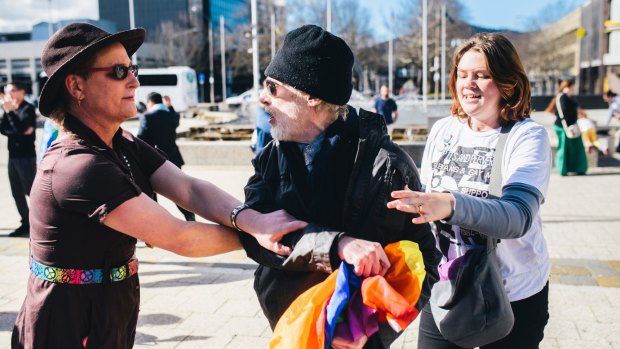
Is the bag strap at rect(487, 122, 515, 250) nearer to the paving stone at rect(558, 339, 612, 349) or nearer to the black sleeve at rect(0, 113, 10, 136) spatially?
the paving stone at rect(558, 339, 612, 349)

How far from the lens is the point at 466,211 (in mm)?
1809

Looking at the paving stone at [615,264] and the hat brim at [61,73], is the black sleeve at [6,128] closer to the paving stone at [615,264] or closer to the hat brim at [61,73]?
the hat brim at [61,73]

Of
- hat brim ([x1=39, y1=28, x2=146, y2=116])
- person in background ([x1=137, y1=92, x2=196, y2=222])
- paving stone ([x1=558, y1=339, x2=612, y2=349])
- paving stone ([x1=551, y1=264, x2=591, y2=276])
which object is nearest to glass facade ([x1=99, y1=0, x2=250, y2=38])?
person in background ([x1=137, y1=92, x2=196, y2=222])

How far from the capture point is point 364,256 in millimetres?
1582

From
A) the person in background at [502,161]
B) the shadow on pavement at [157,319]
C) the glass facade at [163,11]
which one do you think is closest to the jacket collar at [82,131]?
the person in background at [502,161]

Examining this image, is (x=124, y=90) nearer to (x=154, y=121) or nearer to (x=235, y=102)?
(x=154, y=121)

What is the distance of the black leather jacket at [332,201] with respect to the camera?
1721 mm

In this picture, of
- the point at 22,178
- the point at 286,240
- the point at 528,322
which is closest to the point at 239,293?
the point at 528,322

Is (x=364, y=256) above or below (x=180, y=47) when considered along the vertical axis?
below

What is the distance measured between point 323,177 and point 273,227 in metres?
0.23

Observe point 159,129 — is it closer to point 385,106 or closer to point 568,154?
point 385,106

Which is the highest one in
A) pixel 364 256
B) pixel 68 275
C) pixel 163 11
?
pixel 163 11

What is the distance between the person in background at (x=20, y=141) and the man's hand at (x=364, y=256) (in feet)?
22.9

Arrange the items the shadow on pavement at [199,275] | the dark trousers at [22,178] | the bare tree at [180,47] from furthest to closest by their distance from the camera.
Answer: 1. the bare tree at [180,47]
2. the dark trousers at [22,178]
3. the shadow on pavement at [199,275]
